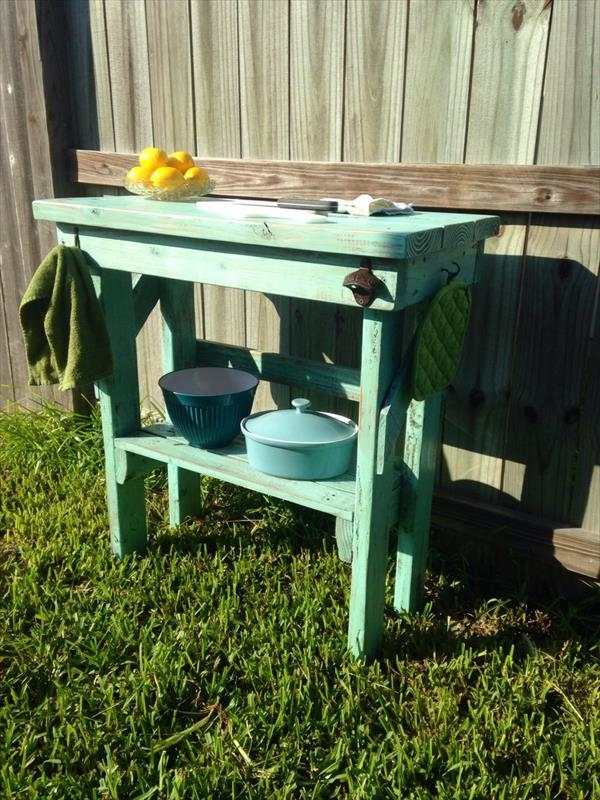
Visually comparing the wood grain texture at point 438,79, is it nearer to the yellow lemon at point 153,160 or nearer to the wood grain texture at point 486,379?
the wood grain texture at point 486,379

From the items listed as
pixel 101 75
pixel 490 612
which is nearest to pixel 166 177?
pixel 101 75

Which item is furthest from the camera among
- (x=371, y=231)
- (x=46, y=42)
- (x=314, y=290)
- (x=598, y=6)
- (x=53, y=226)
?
(x=53, y=226)

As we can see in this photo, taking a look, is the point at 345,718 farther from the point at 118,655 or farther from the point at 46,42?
the point at 46,42

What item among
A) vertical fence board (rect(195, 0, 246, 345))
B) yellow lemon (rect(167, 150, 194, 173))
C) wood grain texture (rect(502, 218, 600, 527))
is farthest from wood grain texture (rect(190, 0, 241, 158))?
wood grain texture (rect(502, 218, 600, 527))

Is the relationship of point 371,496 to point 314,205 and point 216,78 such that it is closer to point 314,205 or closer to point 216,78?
point 314,205

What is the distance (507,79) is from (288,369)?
1.08 m

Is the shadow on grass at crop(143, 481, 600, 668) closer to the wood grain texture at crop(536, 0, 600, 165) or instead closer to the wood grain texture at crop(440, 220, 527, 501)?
the wood grain texture at crop(440, 220, 527, 501)

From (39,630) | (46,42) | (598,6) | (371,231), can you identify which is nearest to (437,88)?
(598,6)

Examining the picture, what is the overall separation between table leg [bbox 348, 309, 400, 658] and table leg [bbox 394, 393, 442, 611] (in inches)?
6.1

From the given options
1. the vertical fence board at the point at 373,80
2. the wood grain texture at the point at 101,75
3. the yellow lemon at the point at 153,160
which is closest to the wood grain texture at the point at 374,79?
the vertical fence board at the point at 373,80

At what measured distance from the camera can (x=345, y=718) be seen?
188cm

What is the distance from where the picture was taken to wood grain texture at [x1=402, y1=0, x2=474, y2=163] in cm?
218

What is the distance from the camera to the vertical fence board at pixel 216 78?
2.61 metres

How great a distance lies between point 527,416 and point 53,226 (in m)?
2.24
